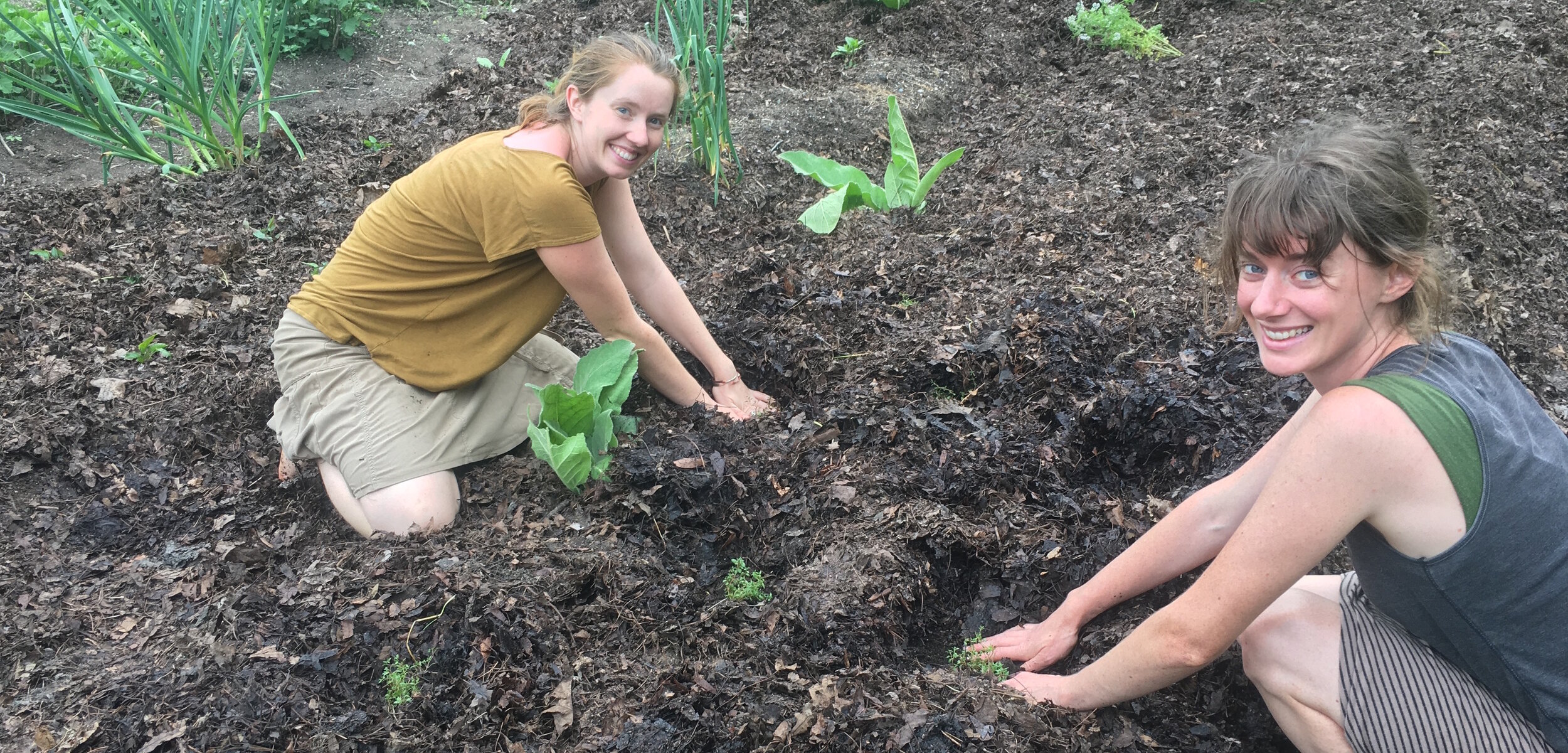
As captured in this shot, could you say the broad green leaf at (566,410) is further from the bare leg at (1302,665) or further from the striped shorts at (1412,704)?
the striped shorts at (1412,704)

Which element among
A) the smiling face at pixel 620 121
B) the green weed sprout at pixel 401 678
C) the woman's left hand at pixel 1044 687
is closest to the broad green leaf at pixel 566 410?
the smiling face at pixel 620 121

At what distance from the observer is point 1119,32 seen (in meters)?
5.09

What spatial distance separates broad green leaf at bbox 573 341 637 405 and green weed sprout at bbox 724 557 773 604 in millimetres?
628

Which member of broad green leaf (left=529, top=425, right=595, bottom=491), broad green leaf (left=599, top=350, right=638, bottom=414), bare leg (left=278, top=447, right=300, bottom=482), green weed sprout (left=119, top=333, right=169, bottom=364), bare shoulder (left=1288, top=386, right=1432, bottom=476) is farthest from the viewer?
green weed sprout (left=119, top=333, right=169, bottom=364)

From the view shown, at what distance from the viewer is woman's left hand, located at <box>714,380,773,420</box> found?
303 cm

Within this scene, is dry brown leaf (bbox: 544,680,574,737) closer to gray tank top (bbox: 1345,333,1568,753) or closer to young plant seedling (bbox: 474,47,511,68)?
gray tank top (bbox: 1345,333,1568,753)

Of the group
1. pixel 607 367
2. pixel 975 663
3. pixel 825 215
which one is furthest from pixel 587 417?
pixel 825 215

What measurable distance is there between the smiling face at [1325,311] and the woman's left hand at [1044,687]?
0.79 meters

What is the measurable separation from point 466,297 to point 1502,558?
242 cm

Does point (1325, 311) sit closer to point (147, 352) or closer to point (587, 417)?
point (587, 417)

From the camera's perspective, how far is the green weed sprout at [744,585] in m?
2.42

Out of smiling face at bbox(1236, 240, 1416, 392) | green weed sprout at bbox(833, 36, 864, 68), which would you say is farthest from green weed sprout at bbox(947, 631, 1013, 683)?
green weed sprout at bbox(833, 36, 864, 68)

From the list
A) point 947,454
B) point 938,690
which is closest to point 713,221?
point 947,454

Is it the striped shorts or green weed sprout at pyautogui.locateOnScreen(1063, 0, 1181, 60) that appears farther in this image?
green weed sprout at pyautogui.locateOnScreen(1063, 0, 1181, 60)
